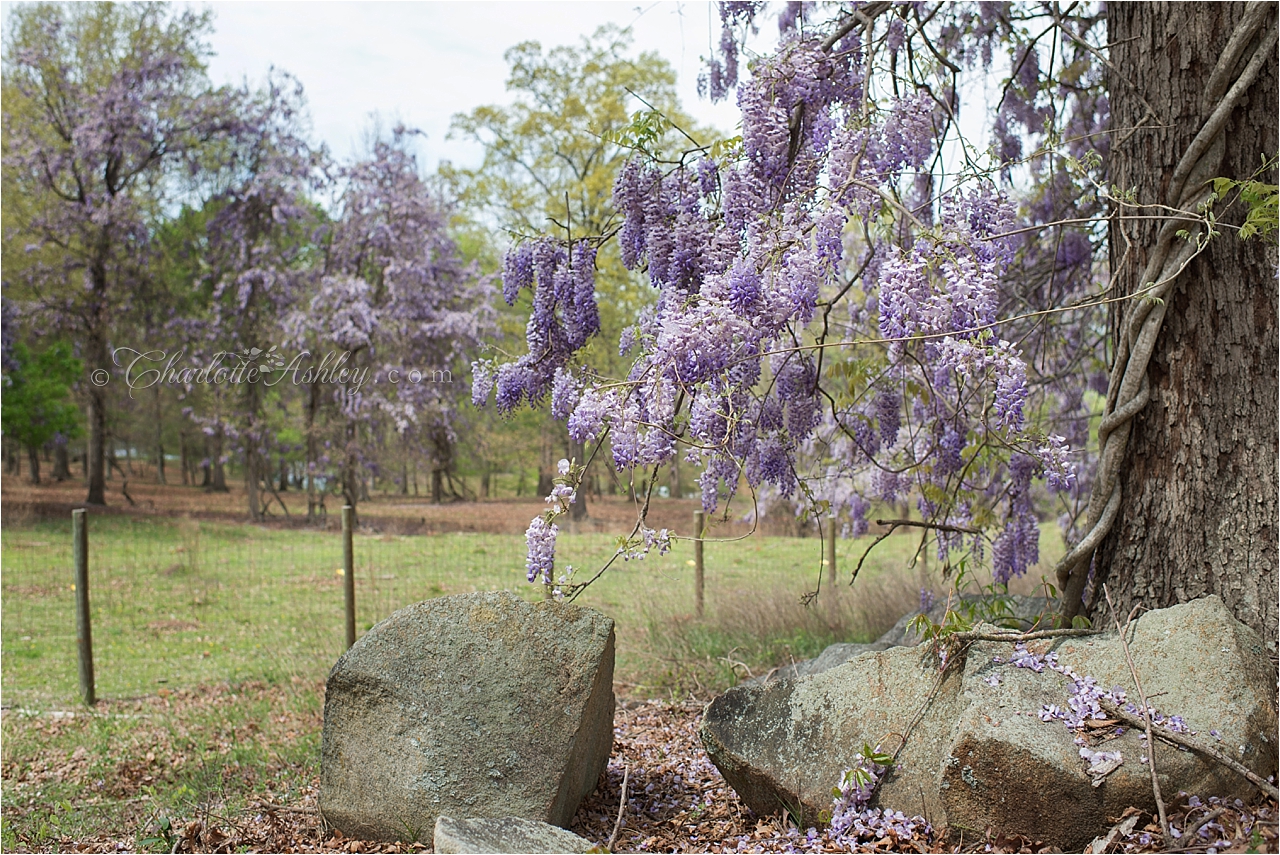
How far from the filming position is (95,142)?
14.7m

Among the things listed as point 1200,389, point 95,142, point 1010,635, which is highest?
point 95,142

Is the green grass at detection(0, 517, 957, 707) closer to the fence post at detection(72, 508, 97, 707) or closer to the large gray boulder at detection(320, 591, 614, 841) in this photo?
the fence post at detection(72, 508, 97, 707)

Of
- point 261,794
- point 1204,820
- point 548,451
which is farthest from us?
point 548,451

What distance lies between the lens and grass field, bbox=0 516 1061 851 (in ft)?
12.2

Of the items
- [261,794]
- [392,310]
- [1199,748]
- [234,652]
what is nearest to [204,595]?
[234,652]

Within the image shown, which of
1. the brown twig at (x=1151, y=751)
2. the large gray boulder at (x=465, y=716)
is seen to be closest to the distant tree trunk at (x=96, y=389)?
the large gray boulder at (x=465, y=716)

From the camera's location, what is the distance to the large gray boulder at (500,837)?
95.3 inches

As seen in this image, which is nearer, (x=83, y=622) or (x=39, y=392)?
(x=83, y=622)

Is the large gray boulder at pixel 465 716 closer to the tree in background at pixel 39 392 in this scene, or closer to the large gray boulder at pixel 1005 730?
the large gray boulder at pixel 1005 730

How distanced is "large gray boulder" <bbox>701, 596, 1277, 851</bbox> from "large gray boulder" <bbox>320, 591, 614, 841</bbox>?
0.48 metres

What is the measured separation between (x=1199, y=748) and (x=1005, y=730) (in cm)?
47

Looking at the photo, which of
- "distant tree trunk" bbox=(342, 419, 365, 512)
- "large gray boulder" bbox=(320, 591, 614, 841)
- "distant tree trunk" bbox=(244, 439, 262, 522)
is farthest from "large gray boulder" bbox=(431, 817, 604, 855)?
"distant tree trunk" bbox=(244, 439, 262, 522)

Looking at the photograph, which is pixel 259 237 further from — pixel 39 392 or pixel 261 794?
pixel 261 794

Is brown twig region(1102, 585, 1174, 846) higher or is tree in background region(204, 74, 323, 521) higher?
tree in background region(204, 74, 323, 521)
